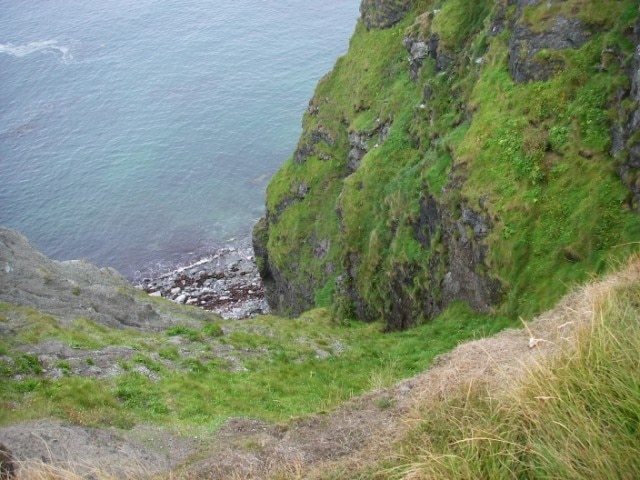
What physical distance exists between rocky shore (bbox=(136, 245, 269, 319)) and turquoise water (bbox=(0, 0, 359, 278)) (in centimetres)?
354

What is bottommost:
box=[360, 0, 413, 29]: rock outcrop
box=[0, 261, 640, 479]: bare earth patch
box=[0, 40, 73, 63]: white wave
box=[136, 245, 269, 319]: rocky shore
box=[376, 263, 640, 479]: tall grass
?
box=[136, 245, 269, 319]: rocky shore

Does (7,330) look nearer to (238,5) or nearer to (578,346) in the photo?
(578,346)

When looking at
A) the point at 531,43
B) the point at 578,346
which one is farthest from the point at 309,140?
the point at 578,346

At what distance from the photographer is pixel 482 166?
31.3 metres

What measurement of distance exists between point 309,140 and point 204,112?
4760cm

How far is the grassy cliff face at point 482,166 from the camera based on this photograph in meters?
26.5

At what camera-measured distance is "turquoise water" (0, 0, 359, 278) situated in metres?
88.2

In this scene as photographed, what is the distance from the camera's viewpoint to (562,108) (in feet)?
95.8

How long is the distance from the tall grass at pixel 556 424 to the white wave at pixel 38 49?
130180 mm

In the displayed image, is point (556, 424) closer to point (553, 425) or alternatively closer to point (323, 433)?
point (553, 425)

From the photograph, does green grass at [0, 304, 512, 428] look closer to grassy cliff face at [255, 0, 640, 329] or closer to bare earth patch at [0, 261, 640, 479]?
bare earth patch at [0, 261, 640, 479]

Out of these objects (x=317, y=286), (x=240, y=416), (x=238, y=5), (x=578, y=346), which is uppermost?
(x=238, y=5)

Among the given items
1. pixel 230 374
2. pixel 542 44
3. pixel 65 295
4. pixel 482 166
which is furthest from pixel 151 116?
pixel 542 44

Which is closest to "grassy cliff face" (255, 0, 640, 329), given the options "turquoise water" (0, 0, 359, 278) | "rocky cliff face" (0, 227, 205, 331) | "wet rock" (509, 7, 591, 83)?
"wet rock" (509, 7, 591, 83)
